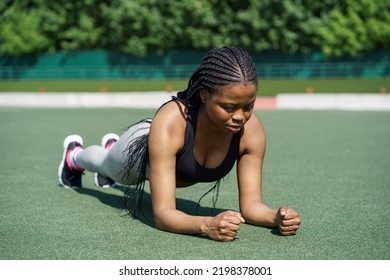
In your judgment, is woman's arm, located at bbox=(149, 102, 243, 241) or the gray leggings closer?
woman's arm, located at bbox=(149, 102, 243, 241)

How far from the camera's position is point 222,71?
15.5 ft

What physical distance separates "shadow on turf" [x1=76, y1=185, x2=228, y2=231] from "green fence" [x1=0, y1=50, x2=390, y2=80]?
112 feet

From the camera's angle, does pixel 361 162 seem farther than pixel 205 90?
Yes

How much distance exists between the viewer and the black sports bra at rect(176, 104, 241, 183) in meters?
5.09

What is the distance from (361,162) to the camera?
9711mm

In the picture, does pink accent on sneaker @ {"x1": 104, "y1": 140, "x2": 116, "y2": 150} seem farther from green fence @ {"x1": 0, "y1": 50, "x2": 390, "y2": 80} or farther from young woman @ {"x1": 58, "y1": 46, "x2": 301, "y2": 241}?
green fence @ {"x1": 0, "y1": 50, "x2": 390, "y2": 80}

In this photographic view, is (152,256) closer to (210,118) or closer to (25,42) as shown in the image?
(210,118)

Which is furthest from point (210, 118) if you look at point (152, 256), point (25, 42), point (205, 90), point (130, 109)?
point (25, 42)

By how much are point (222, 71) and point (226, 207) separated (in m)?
2.00

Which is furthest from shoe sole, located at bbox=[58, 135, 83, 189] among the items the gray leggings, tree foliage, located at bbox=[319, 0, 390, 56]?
tree foliage, located at bbox=[319, 0, 390, 56]

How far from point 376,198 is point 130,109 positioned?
15752mm

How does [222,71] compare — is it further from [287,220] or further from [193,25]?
[193,25]

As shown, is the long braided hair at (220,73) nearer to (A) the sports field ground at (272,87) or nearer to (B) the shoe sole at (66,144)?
(B) the shoe sole at (66,144)
